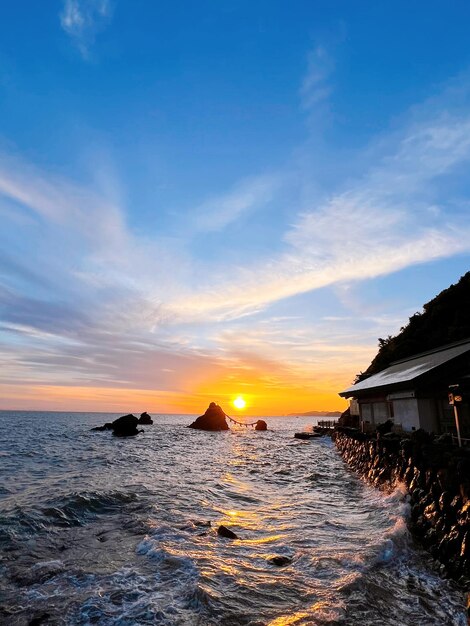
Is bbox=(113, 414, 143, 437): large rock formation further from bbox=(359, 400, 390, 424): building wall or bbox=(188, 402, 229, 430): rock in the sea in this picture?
bbox=(359, 400, 390, 424): building wall

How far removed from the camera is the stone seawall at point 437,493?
908 centimetres

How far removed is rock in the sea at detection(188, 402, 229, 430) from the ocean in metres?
76.4

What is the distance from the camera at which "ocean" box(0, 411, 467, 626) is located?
7395 millimetres

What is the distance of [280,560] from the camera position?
9938 mm

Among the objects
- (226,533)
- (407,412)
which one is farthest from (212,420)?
(226,533)

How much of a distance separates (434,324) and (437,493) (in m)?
49.8

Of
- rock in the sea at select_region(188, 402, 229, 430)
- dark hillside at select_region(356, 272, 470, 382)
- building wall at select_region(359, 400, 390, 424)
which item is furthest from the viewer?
rock in the sea at select_region(188, 402, 229, 430)

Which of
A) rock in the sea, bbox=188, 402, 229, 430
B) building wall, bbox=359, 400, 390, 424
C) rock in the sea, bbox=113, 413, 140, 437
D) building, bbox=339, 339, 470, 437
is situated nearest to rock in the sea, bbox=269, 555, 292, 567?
building, bbox=339, 339, 470, 437

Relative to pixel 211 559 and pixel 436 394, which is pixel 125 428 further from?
pixel 211 559

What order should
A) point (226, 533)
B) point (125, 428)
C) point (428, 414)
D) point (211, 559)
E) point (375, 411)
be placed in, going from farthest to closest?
1. point (125, 428)
2. point (375, 411)
3. point (428, 414)
4. point (226, 533)
5. point (211, 559)

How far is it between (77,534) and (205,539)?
443cm

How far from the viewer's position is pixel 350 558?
32.5ft

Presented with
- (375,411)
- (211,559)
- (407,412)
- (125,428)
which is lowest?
(211,559)

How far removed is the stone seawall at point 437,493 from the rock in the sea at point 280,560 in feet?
12.9
